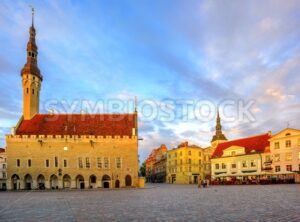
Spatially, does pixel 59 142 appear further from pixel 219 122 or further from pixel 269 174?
pixel 219 122

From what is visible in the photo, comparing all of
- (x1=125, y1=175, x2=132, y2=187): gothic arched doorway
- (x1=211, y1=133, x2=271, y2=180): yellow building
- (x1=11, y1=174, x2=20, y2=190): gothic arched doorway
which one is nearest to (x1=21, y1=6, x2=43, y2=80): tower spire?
(x1=11, y1=174, x2=20, y2=190): gothic arched doorway

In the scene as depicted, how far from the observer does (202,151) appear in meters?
101

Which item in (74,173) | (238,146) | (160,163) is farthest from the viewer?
(160,163)

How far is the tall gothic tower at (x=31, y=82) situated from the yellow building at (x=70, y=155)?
3317 mm

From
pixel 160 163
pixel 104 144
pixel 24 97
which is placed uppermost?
pixel 24 97

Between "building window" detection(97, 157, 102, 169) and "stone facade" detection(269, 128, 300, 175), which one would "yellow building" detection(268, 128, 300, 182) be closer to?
"stone facade" detection(269, 128, 300, 175)

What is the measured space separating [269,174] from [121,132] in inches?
1197

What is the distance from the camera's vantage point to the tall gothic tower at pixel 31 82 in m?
62.4

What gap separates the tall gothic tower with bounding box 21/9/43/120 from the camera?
205 feet

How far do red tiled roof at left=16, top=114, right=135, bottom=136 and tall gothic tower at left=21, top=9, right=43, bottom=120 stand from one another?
1987mm

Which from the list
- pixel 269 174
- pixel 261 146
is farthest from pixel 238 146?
pixel 269 174

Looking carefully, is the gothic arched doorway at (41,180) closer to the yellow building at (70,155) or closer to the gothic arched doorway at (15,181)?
the yellow building at (70,155)

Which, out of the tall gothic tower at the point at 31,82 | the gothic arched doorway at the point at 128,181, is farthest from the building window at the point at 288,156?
the tall gothic tower at the point at 31,82

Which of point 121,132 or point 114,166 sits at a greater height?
point 121,132
